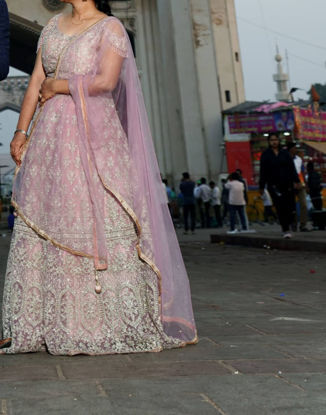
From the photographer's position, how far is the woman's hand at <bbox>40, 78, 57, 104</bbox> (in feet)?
12.7

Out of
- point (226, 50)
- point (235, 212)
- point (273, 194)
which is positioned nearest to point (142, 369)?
point (273, 194)

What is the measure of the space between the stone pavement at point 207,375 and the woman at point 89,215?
0.54ft

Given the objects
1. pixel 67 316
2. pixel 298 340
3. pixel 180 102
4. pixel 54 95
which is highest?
pixel 180 102

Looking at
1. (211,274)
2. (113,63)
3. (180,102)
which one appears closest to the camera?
(113,63)

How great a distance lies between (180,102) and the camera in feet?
88.9

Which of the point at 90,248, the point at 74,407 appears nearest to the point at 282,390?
the point at 74,407

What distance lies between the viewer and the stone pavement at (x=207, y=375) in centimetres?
253

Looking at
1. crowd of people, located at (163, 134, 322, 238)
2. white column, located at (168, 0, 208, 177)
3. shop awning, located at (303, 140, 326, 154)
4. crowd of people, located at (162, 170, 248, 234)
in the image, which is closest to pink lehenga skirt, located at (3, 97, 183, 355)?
crowd of people, located at (163, 134, 322, 238)

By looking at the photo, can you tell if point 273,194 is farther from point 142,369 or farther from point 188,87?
point 188,87

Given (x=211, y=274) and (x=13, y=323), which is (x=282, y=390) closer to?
(x=13, y=323)

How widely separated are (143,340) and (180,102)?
78.0 ft

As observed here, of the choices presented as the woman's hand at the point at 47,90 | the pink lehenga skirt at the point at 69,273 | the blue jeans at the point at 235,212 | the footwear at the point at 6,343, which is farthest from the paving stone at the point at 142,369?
the blue jeans at the point at 235,212

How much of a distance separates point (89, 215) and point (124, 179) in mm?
232

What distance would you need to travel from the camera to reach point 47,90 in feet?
12.7
